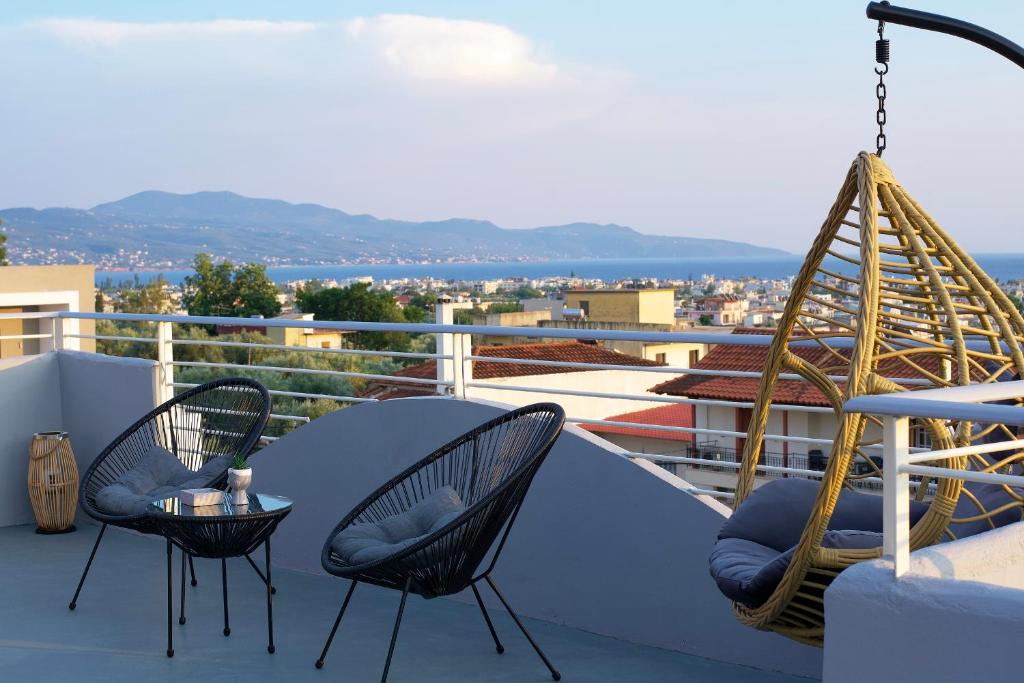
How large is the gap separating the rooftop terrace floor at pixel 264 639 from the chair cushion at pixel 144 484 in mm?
415

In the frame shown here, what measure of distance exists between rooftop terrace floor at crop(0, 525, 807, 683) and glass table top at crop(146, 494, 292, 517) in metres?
0.48

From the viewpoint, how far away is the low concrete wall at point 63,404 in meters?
5.97

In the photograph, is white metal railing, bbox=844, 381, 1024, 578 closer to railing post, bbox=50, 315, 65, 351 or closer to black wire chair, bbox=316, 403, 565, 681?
black wire chair, bbox=316, 403, 565, 681

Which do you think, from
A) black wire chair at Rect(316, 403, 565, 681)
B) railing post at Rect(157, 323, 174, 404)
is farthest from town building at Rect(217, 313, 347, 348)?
black wire chair at Rect(316, 403, 565, 681)

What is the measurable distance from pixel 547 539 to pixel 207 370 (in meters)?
21.5

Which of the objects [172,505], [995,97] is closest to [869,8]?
[172,505]

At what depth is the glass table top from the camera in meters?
3.90

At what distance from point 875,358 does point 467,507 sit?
1491 millimetres

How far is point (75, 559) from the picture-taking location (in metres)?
5.36

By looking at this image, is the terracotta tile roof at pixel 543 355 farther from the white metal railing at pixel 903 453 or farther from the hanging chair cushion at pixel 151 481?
the white metal railing at pixel 903 453

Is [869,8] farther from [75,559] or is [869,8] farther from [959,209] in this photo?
[959,209]

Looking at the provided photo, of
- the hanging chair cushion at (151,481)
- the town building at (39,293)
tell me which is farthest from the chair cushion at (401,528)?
the town building at (39,293)

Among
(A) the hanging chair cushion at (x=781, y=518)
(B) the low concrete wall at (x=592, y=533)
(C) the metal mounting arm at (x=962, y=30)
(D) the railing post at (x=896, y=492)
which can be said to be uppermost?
(C) the metal mounting arm at (x=962, y=30)

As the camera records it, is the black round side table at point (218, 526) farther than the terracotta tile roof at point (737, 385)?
No
